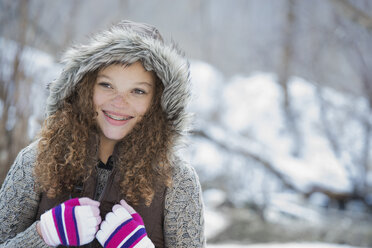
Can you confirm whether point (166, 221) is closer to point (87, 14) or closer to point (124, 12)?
point (124, 12)

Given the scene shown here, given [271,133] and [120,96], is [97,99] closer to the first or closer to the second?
[120,96]

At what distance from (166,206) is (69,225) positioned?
0.38 metres

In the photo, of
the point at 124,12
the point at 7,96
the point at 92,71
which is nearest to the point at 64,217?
the point at 92,71

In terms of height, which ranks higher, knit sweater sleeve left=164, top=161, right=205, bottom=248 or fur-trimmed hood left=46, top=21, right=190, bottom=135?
fur-trimmed hood left=46, top=21, right=190, bottom=135

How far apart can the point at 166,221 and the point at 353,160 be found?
5621mm

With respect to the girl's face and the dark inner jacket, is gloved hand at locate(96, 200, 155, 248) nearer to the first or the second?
the dark inner jacket

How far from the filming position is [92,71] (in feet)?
5.01

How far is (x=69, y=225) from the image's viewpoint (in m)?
1.25

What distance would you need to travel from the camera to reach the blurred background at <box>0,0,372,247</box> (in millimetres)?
2911

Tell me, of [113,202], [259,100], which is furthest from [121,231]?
[259,100]

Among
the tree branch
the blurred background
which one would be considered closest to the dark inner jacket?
the blurred background

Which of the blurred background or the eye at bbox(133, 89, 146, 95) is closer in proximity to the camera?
the eye at bbox(133, 89, 146, 95)

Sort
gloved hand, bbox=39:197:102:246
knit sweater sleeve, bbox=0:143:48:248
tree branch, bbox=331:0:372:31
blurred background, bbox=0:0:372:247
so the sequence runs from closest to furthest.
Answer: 1. gloved hand, bbox=39:197:102:246
2. knit sweater sleeve, bbox=0:143:48:248
3. blurred background, bbox=0:0:372:247
4. tree branch, bbox=331:0:372:31

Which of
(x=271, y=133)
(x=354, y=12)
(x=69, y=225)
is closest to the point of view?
(x=69, y=225)
